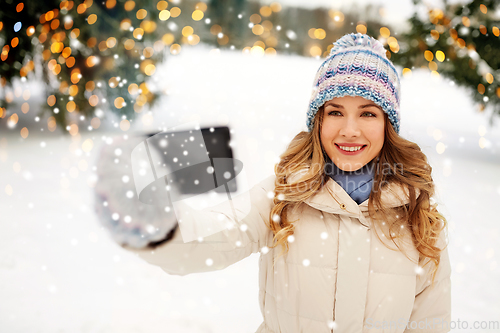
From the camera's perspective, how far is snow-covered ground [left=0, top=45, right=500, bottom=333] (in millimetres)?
2025

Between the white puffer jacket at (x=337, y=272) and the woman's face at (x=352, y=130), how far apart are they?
0.11 metres

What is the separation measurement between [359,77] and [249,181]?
0.78 m

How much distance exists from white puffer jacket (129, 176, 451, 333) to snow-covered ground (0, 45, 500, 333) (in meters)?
0.41

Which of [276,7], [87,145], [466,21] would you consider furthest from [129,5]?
[466,21]

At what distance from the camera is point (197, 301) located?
2158 mm

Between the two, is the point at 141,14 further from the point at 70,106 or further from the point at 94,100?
the point at 70,106

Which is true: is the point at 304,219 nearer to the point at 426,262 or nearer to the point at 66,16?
the point at 426,262

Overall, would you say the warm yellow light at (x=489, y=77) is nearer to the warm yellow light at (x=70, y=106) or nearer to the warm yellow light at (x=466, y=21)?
the warm yellow light at (x=466, y=21)

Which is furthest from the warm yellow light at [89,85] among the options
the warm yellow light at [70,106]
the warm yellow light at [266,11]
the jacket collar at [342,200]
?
the jacket collar at [342,200]

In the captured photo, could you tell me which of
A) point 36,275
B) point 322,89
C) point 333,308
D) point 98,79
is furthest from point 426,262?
point 98,79

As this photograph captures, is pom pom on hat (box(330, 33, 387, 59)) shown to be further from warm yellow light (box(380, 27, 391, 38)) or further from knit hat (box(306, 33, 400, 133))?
warm yellow light (box(380, 27, 391, 38))

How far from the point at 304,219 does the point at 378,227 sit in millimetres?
251

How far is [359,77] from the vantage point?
101 centimetres

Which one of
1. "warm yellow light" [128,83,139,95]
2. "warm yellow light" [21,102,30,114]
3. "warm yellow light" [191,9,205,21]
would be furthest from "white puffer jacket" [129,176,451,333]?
"warm yellow light" [21,102,30,114]
